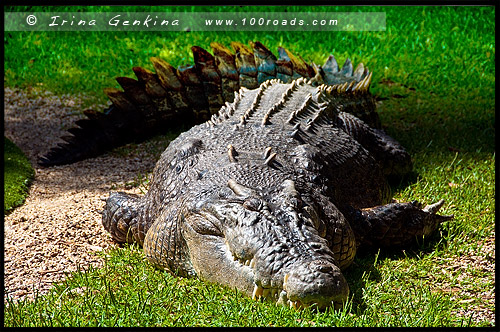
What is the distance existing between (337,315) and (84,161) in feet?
13.7

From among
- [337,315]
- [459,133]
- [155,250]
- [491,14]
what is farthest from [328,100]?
[491,14]

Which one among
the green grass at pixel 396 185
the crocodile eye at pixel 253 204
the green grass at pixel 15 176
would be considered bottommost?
the green grass at pixel 15 176

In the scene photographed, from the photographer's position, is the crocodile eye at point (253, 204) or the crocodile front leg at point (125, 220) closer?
the crocodile eye at point (253, 204)

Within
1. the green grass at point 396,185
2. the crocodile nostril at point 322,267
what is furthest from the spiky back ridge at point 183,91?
the crocodile nostril at point 322,267

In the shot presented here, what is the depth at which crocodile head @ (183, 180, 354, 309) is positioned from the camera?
288cm

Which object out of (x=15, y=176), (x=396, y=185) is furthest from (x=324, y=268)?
(x=15, y=176)

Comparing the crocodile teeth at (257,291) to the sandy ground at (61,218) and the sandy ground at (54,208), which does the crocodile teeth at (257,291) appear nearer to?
the sandy ground at (61,218)

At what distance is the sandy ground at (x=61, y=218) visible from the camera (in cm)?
381

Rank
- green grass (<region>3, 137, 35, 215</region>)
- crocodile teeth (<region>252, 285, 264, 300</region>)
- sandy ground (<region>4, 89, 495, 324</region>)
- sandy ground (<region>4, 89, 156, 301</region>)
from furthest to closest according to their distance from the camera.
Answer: green grass (<region>3, 137, 35, 215</region>), sandy ground (<region>4, 89, 156, 301</region>), sandy ground (<region>4, 89, 495, 324</region>), crocodile teeth (<region>252, 285, 264, 300</region>)

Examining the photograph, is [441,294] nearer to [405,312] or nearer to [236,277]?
[405,312]

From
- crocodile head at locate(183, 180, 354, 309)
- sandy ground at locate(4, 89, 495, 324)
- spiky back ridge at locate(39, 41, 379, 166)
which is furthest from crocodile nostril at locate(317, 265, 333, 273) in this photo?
spiky back ridge at locate(39, 41, 379, 166)

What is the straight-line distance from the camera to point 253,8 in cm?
1014

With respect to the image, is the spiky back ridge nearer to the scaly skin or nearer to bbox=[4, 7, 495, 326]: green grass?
the scaly skin

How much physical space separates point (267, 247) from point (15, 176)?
3606 mm
